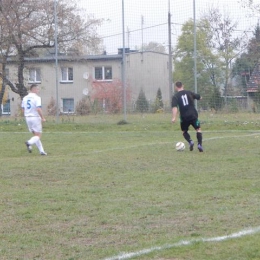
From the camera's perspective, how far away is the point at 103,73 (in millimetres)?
29250

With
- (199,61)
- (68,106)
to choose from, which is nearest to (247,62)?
(199,61)

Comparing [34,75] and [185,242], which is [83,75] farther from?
[185,242]

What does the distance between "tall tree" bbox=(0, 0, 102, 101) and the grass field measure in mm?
11049

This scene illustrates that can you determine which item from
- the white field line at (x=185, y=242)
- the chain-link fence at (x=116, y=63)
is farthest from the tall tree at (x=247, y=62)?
the white field line at (x=185, y=242)

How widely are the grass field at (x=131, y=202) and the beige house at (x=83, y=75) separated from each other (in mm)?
8170

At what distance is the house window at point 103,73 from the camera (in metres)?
28.4

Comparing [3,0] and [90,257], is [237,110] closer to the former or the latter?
[3,0]

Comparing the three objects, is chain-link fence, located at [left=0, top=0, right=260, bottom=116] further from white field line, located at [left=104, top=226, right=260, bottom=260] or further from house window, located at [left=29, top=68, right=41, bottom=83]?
white field line, located at [left=104, top=226, right=260, bottom=260]

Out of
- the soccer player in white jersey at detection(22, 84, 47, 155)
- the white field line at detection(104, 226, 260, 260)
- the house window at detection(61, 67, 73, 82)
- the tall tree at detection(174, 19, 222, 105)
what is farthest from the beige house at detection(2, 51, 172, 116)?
the white field line at detection(104, 226, 260, 260)

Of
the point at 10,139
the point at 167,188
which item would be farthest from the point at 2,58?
the point at 167,188

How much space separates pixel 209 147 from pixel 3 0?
16.3 m

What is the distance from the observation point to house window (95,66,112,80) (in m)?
28.4

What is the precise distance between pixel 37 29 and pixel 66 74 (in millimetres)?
3113

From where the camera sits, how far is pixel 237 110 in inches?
953
